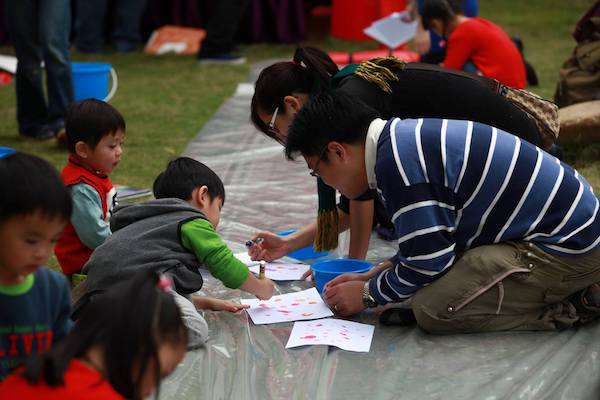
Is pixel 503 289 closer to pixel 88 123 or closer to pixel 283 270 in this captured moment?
pixel 283 270

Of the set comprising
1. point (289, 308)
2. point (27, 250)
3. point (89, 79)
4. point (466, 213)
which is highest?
point (27, 250)

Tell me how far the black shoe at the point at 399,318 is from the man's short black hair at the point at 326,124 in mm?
555

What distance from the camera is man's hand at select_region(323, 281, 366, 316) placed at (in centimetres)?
282

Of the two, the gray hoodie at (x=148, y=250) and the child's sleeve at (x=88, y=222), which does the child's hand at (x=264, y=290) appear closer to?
the gray hoodie at (x=148, y=250)

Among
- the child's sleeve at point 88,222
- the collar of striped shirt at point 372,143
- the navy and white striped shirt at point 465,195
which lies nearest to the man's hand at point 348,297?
the navy and white striped shirt at point 465,195

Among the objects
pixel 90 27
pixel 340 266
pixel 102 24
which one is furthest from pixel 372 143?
pixel 102 24

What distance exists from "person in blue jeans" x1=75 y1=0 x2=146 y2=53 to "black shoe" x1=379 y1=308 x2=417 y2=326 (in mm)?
6012

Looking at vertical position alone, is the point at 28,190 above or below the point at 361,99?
above

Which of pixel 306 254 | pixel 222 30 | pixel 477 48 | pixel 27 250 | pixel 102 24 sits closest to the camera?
pixel 27 250

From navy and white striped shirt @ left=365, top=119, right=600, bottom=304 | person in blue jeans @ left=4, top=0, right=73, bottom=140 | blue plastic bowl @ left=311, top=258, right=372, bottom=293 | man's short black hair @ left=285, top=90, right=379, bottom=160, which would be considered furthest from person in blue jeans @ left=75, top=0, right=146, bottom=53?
navy and white striped shirt @ left=365, top=119, right=600, bottom=304

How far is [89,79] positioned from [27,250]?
412 centimetres

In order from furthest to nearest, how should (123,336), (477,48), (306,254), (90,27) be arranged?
(90,27) → (477,48) → (306,254) → (123,336)

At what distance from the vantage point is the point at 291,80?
120 inches

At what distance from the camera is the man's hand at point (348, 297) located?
111 inches
